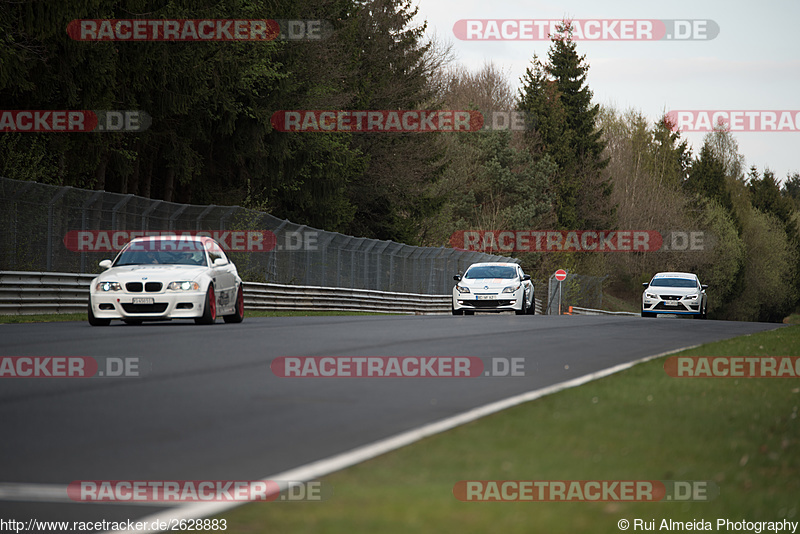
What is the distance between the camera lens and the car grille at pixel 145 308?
18188 mm

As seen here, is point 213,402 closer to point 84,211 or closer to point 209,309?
point 209,309

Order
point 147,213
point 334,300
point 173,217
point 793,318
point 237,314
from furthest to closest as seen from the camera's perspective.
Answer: point 793,318 < point 334,300 < point 173,217 < point 147,213 < point 237,314

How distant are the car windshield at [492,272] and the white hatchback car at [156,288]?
14.0 m

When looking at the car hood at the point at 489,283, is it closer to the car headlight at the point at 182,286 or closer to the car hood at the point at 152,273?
the car hood at the point at 152,273

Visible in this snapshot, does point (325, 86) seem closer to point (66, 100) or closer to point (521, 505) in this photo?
point (66, 100)

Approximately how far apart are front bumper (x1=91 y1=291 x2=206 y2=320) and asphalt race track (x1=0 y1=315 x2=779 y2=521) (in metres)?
0.99

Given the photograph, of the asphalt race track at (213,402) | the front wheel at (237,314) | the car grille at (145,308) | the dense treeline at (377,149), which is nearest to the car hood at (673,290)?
the dense treeline at (377,149)

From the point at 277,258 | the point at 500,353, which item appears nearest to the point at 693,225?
the point at 277,258

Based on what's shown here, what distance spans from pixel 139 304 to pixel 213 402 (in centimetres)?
994

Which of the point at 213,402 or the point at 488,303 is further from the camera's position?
the point at 488,303

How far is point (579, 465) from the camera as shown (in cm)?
625

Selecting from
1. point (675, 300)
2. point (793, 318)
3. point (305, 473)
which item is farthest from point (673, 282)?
point (793, 318)

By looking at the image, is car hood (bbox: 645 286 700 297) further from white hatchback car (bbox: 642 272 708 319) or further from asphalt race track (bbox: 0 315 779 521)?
asphalt race track (bbox: 0 315 779 521)

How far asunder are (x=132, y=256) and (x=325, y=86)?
19.8 m
